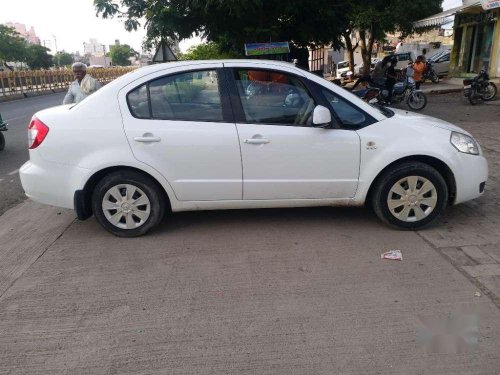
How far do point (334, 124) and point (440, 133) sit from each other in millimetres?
1035

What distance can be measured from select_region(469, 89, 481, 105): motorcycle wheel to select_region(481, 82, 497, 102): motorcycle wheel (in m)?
0.24

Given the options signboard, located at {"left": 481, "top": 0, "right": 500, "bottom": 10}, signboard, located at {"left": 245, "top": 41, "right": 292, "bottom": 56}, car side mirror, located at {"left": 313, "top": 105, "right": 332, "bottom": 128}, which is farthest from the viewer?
signboard, located at {"left": 481, "top": 0, "right": 500, "bottom": 10}

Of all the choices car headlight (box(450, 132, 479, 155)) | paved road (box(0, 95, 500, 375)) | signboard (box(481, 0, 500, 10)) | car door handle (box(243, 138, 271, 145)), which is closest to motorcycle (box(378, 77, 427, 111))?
signboard (box(481, 0, 500, 10))

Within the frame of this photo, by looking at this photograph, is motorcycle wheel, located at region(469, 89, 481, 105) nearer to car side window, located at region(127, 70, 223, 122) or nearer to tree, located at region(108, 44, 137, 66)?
car side window, located at region(127, 70, 223, 122)

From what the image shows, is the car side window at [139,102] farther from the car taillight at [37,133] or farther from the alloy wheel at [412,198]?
the alloy wheel at [412,198]

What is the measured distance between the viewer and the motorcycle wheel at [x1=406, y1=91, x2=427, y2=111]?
1284 centimetres

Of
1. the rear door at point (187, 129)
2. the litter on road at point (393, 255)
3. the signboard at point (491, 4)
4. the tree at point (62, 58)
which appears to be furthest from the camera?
the tree at point (62, 58)

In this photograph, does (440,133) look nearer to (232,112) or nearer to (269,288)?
(232,112)

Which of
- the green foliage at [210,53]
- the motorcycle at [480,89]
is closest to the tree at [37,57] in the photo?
the green foliage at [210,53]

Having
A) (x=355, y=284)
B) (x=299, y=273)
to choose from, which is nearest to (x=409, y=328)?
(x=355, y=284)

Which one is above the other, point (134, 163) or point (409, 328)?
point (134, 163)

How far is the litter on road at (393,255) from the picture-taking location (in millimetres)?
3660

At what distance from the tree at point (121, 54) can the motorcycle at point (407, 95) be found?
104 m

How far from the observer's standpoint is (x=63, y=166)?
4.03m
